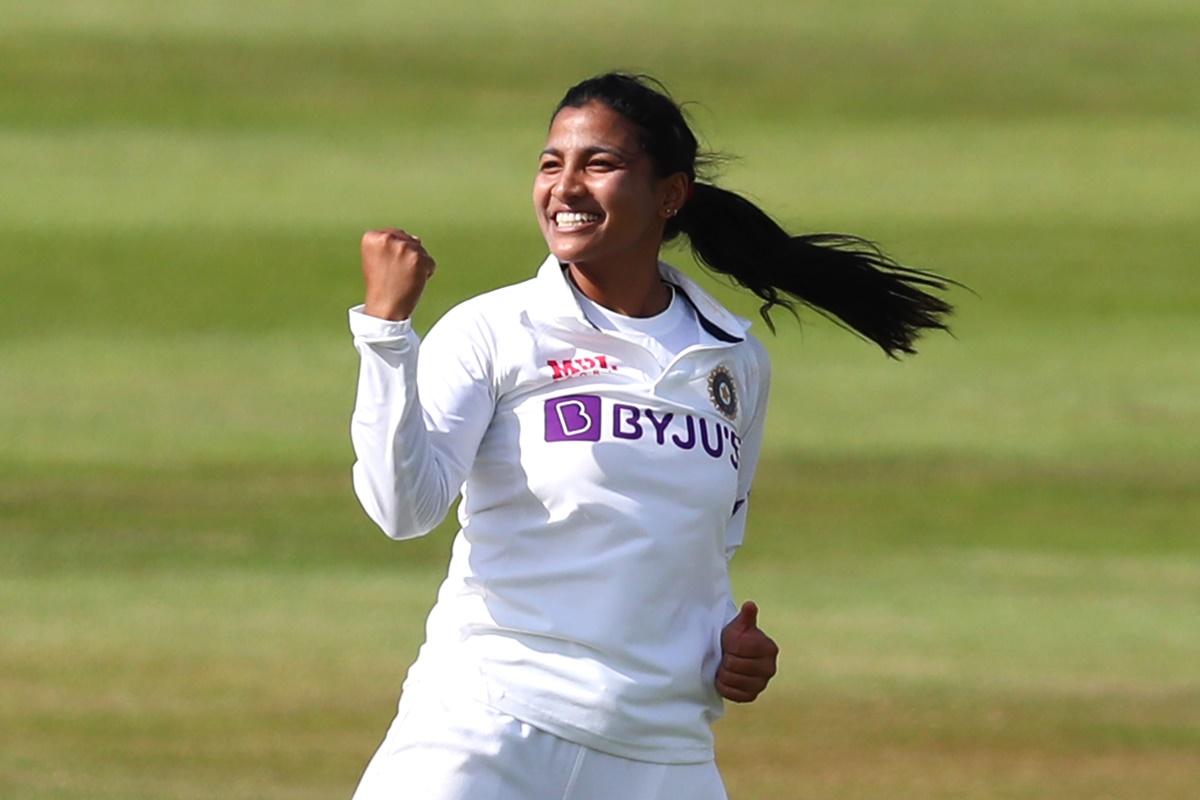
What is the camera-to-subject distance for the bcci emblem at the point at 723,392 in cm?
324

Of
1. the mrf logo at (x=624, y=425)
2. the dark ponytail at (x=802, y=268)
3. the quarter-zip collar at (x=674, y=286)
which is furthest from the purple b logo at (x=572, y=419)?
the dark ponytail at (x=802, y=268)

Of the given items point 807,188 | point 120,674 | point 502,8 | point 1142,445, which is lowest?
point 120,674

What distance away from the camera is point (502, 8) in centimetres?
1072

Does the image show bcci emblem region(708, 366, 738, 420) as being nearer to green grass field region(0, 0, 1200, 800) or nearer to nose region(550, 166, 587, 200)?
nose region(550, 166, 587, 200)

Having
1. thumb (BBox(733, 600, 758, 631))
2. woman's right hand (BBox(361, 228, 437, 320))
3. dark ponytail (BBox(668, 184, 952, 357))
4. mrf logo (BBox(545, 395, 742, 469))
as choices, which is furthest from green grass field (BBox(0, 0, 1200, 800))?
woman's right hand (BBox(361, 228, 437, 320))

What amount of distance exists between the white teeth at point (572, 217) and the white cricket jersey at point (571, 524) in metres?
0.10

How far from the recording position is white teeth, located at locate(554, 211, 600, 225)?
10.4ft

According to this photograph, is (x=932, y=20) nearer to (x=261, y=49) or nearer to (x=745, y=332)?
(x=261, y=49)

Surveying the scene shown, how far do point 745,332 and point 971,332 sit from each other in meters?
5.59

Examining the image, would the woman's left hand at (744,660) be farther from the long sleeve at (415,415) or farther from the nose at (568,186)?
the nose at (568,186)

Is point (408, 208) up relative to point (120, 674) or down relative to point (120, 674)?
up

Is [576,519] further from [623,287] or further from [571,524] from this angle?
[623,287]

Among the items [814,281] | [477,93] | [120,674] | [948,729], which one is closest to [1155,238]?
[477,93]

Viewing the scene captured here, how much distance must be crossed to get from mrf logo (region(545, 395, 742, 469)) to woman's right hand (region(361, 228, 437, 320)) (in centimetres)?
31
